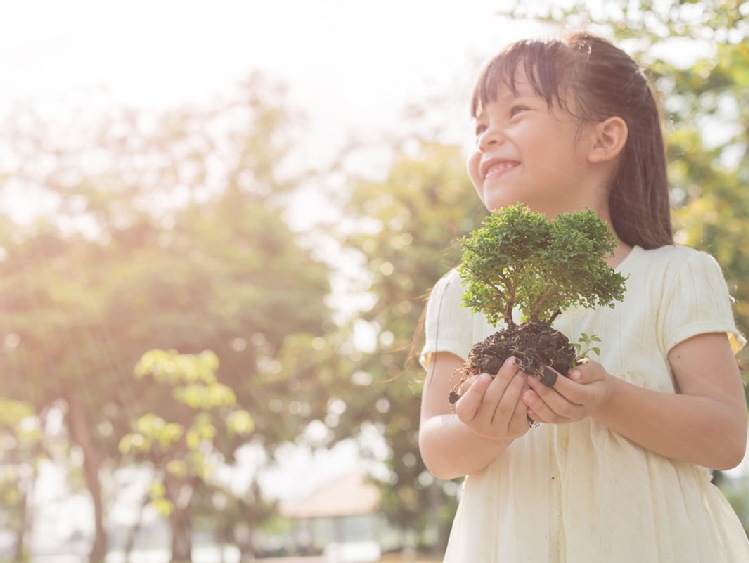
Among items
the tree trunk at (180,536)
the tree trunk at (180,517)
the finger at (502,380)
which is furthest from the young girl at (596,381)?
the tree trunk at (180,536)

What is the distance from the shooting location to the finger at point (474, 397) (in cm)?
166

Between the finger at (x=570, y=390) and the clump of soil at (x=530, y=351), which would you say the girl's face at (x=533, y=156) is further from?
the finger at (x=570, y=390)

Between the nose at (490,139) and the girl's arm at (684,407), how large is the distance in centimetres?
58

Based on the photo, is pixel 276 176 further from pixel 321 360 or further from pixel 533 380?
pixel 533 380

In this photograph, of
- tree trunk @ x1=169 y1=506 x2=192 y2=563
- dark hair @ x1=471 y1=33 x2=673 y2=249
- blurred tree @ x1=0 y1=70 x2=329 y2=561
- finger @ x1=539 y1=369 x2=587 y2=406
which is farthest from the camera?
tree trunk @ x1=169 y1=506 x2=192 y2=563

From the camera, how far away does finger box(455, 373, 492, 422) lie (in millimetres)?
1659

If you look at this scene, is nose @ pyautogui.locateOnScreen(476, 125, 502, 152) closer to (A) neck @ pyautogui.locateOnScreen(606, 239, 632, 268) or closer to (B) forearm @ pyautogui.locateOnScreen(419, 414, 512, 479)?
(A) neck @ pyautogui.locateOnScreen(606, 239, 632, 268)

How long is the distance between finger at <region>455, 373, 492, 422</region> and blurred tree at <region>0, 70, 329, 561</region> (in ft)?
70.8

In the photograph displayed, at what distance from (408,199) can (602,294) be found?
49.2ft

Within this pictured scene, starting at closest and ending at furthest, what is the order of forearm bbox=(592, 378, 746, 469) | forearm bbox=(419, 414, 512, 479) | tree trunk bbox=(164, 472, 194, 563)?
forearm bbox=(592, 378, 746, 469), forearm bbox=(419, 414, 512, 479), tree trunk bbox=(164, 472, 194, 563)

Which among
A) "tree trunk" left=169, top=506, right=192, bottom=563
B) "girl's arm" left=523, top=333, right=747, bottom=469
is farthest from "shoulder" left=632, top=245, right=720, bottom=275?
"tree trunk" left=169, top=506, right=192, bottom=563

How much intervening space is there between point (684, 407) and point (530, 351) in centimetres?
40

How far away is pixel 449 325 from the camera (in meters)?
2.15

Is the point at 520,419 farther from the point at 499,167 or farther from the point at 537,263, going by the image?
the point at 499,167
